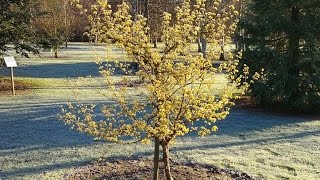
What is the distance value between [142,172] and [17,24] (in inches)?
407

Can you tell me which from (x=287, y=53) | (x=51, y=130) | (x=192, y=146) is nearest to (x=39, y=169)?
(x=51, y=130)

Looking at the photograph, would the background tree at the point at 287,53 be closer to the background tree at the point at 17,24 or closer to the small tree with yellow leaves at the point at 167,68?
the small tree with yellow leaves at the point at 167,68

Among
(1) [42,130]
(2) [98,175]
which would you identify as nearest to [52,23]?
(1) [42,130]

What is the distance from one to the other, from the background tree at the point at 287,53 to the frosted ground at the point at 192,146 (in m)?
0.72

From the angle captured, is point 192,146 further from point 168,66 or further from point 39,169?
point 168,66

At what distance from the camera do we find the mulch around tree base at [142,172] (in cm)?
561

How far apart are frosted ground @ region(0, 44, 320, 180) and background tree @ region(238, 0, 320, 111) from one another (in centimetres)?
72

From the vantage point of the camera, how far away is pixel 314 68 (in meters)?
10.7

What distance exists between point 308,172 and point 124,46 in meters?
3.81

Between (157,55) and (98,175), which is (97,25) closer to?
(157,55)

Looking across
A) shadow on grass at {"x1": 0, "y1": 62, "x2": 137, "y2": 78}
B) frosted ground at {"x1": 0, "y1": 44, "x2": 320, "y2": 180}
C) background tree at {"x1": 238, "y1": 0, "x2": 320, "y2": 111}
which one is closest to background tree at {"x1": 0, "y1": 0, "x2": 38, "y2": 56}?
frosted ground at {"x1": 0, "y1": 44, "x2": 320, "y2": 180}

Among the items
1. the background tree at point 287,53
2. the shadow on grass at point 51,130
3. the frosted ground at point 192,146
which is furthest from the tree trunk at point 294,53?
the shadow on grass at point 51,130

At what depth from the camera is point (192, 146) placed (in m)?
7.38

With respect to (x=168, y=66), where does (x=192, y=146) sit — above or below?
below
